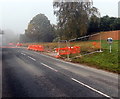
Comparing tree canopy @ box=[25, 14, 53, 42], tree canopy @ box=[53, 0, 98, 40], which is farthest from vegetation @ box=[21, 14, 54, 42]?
tree canopy @ box=[53, 0, 98, 40]

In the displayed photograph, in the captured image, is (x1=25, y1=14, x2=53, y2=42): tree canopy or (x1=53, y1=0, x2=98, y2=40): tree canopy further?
(x1=25, y1=14, x2=53, y2=42): tree canopy

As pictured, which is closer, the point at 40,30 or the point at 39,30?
the point at 40,30

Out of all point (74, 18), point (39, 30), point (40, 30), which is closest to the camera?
point (74, 18)

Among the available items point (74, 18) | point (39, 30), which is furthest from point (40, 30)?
point (74, 18)

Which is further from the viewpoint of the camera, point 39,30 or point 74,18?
point 39,30

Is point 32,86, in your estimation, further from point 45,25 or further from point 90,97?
point 45,25

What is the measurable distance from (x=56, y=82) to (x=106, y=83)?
241 cm

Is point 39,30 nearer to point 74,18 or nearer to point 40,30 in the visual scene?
point 40,30

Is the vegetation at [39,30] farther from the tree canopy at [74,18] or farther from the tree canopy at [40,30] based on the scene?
the tree canopy at [74,18]

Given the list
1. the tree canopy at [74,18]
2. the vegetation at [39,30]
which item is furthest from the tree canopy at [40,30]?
the tree canopy at [74,18]

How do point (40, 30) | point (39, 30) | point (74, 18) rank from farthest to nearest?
point (39, 30)
point (40, 30)
point (74, 18)

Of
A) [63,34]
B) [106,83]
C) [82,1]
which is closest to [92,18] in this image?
[82,1]

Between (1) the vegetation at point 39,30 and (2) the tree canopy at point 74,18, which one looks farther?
(1) the vegetation at point 39,30

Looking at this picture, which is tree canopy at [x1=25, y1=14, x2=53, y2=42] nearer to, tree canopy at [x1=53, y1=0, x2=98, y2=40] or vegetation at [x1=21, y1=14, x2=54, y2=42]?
vegetation at [x1=21, y1=14, x2=54, y2=42]
